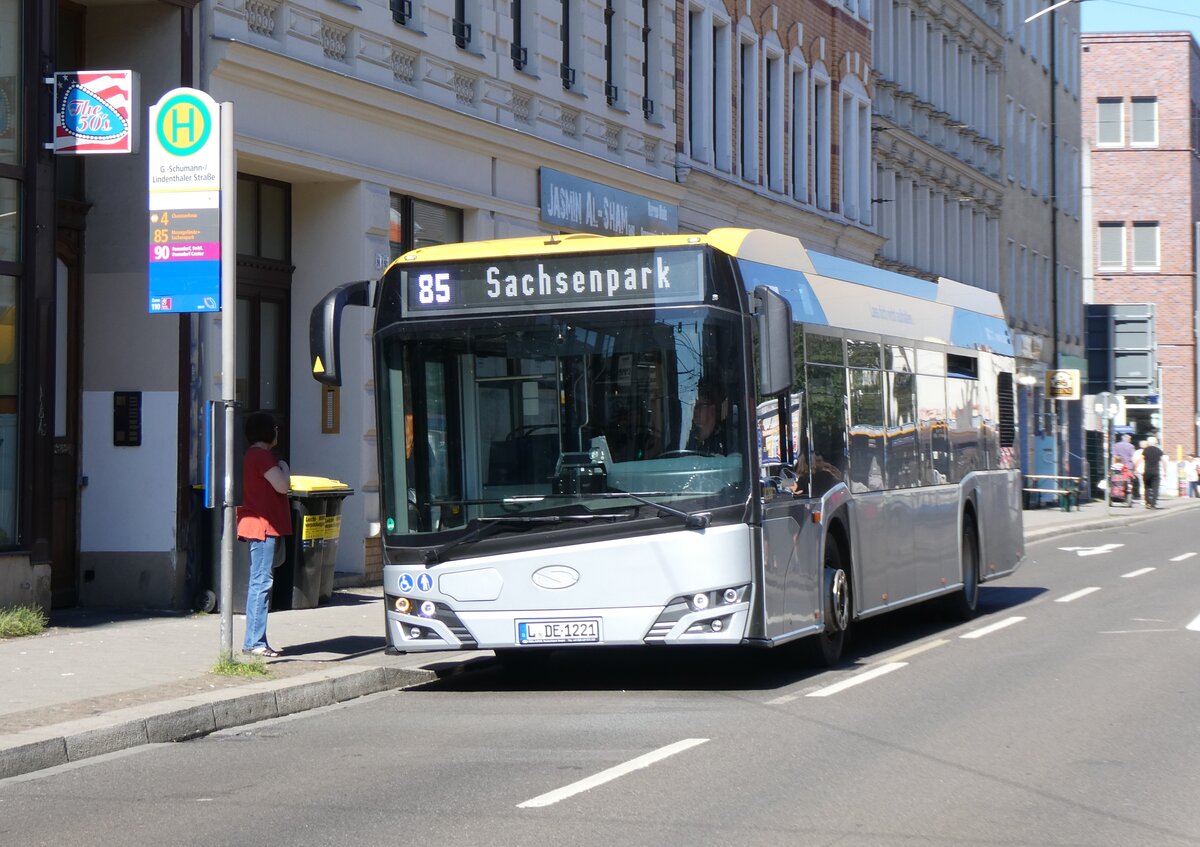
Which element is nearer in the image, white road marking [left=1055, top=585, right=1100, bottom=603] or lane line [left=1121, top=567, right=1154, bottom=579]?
white road marking [left=1055, top=585, right=1100, bottom=603]

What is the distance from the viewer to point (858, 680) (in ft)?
41.2

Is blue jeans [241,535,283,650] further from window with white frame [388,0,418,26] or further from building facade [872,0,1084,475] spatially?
building facade [872,0,1084,475]

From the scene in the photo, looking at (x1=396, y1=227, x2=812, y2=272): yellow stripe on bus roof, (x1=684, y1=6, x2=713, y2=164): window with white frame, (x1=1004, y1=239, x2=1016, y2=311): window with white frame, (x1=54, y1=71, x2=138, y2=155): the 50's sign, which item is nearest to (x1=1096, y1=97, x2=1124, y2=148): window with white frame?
(x1=1004, y1=239, x2=1016, y2=311): window with white frame

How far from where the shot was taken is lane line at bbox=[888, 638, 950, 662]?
14.0 m

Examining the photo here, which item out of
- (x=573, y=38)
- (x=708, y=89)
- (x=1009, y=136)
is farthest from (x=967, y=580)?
(x=1009, y=136)

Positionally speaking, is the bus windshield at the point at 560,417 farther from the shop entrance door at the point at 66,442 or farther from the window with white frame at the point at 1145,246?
the window with white frame at the point at 1145,246

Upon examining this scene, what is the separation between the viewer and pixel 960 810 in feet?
25.5

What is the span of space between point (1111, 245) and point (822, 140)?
146 ft

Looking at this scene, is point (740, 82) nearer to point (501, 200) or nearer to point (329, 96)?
point (501, 200)

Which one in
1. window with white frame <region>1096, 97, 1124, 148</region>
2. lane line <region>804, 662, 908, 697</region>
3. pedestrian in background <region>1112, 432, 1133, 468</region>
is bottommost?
lane line <region>804, 662, 908, 697</region>

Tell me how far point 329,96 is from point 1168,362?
66077 millimetres

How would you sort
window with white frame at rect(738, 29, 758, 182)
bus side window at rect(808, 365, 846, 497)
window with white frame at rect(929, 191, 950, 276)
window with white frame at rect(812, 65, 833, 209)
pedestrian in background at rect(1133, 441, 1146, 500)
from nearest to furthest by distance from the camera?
bus side window at rect(808, 365, 846, 497) → window with white frame at rect(738, 29, 758, 182) → window with white frame at rect(812, 65, 833, 209) → window with white frame at rect(929, 191, 950, 276) → pedestrian in background at rect(1133, 441, 1146, 500)

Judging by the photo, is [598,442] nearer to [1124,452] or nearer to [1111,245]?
[1124,452]

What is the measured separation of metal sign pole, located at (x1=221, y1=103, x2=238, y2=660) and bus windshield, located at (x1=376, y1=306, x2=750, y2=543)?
1018 millimetres
